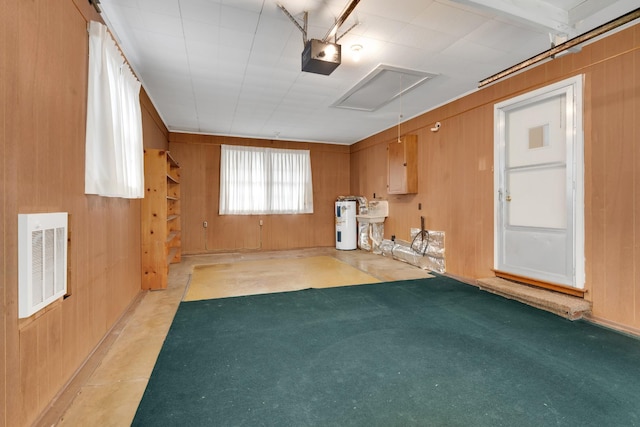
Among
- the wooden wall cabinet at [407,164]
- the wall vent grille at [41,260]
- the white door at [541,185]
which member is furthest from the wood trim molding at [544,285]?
the wall vent grille at [41,260]

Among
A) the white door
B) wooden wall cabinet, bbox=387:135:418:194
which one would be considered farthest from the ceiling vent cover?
the white door

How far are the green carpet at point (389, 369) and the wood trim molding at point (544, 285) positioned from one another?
360 mm

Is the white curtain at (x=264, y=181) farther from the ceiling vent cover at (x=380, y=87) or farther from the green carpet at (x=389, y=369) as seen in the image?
the green carpet at (x=389, y=369)

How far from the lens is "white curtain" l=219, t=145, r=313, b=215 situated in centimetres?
685

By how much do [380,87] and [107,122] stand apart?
124 inches

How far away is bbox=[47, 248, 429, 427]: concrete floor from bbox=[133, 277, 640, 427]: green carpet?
102 millimetres

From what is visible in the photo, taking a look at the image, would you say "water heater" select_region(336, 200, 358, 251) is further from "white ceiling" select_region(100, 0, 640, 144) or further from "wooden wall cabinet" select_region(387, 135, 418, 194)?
"white ceiling" select_region(100, 0, 640, 144)

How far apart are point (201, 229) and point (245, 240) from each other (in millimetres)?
1006

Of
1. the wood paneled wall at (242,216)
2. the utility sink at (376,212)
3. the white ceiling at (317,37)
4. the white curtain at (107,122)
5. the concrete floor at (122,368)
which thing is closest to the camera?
the concrete floor at (122,368)

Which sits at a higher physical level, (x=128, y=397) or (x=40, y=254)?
(x=40, y=254)

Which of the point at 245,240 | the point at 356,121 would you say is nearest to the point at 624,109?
the point at 356,121

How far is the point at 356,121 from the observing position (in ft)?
19.0

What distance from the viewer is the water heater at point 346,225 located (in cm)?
720

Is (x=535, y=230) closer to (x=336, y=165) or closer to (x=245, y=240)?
(x=336, y=165)
